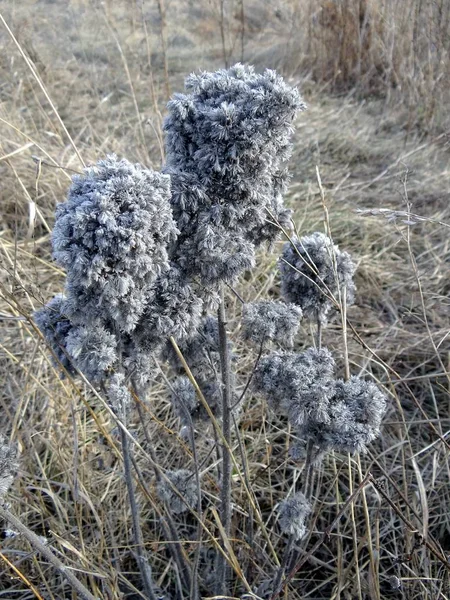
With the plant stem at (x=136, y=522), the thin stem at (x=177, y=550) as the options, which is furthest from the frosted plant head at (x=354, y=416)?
the thin stem at (x=177, y=550)

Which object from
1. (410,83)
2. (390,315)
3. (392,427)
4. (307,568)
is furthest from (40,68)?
(307,568)

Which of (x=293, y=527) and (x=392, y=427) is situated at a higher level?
(x=293, y=527)

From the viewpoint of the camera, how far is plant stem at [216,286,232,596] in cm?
140

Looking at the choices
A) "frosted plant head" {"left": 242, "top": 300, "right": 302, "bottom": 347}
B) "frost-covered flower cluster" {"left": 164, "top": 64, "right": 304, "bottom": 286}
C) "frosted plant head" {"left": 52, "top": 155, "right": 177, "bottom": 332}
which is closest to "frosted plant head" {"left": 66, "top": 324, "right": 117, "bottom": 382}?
"frosted plant head" {"left": 52, "top": 155, "right": 177, "bottom": 332}

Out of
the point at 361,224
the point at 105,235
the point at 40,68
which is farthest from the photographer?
the point at 40,68

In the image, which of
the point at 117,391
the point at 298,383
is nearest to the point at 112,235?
the point at 117,391

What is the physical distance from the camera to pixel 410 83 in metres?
5.07

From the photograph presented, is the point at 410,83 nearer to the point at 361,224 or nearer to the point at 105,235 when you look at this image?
the point at 361,224

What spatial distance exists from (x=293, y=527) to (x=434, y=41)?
13.7 feet

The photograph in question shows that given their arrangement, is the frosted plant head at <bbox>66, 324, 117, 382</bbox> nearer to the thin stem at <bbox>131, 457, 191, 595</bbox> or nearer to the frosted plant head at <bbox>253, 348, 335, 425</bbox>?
the frosted plant head at <bbox>253, 348, 335, 425</bbox>

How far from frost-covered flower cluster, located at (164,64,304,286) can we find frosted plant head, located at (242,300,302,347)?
0.19 metres

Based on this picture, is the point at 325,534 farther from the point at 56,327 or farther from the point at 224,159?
the point at 224,159

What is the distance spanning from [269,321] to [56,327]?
0.50 m

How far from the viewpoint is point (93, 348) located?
1.25m
